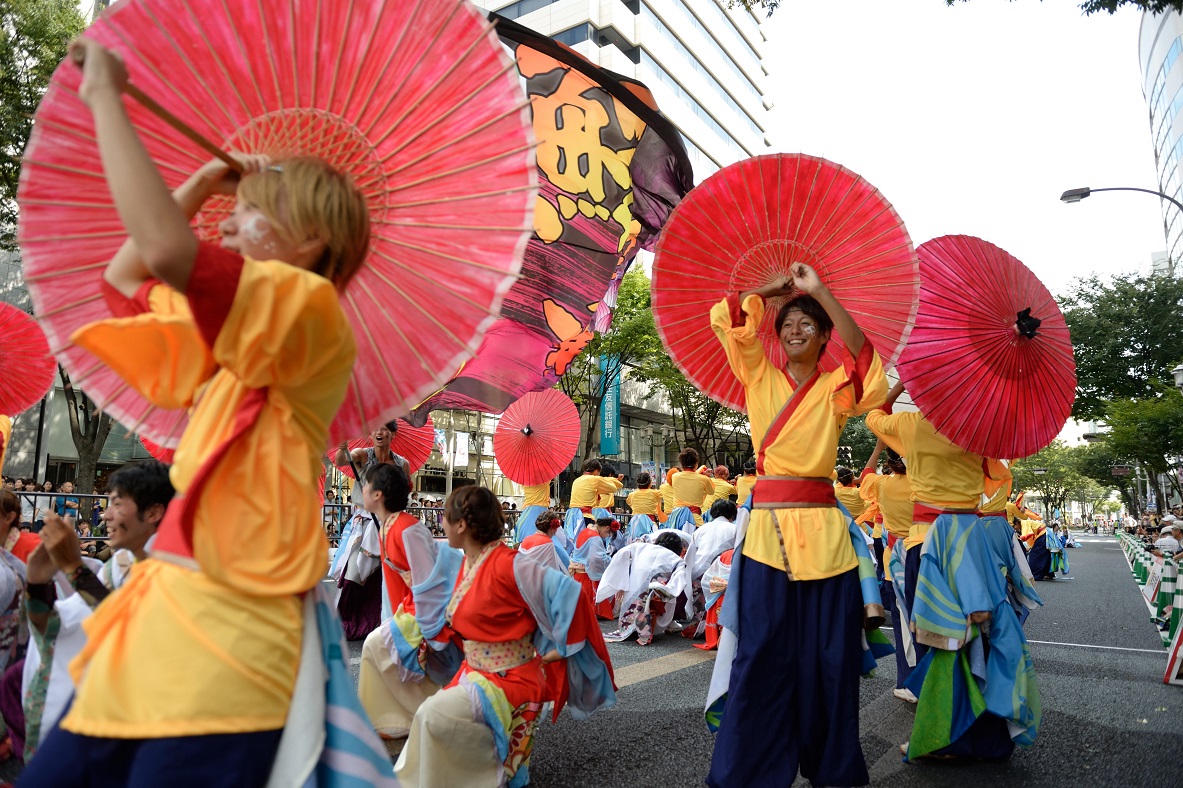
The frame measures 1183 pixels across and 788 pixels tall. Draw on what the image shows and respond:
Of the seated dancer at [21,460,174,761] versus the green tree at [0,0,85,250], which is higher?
the green tree at [0,0,85,250]

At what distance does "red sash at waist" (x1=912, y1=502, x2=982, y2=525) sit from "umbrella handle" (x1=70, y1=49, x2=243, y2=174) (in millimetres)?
4119

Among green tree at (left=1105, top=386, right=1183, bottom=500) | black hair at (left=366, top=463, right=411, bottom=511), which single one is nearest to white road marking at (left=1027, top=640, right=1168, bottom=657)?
black hair at (left=366, top=463, right=411, bottom=511)

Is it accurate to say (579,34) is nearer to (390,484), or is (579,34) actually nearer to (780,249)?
(390,484)

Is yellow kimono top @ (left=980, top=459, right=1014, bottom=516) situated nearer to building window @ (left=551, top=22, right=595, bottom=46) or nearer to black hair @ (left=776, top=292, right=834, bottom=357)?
black hair @ (left=776, top=292, right=834, bottom=357)

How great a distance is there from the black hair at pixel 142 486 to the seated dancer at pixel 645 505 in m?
9.87

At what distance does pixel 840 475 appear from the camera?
1120 centimetres

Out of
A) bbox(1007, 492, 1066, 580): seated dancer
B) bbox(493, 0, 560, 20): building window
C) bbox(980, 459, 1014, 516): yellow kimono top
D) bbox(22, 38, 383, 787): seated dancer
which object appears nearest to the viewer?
bbox(22, 38, 383, 787): seated dancer

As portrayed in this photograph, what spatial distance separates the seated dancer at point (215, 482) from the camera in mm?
1392

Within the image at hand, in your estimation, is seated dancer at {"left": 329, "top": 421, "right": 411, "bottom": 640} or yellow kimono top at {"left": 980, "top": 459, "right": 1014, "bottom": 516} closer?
yellow kimono top at {"left": 980, "top": 459, "right": 1014, "bottom": 516}

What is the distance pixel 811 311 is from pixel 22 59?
1226 cm

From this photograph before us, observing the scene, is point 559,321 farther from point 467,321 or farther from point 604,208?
point 467,321

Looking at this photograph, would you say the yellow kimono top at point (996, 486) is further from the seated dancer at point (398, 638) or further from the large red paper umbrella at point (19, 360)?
the large red paper umbrella at point (19, 360)

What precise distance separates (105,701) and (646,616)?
24.3 ft

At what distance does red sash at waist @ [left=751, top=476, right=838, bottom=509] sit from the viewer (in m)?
3.47
